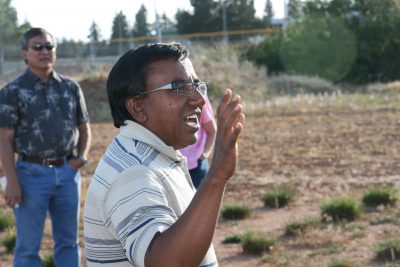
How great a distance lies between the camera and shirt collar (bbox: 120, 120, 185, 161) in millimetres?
2795

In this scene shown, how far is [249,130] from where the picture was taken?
21.5m

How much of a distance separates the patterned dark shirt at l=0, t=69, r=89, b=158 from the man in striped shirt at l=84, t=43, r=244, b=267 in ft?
9.99

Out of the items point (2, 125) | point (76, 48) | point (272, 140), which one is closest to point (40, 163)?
point (2, 125)

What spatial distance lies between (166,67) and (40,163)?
3.28 metres

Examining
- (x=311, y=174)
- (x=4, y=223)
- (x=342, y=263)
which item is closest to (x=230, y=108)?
(x=342, y=263)

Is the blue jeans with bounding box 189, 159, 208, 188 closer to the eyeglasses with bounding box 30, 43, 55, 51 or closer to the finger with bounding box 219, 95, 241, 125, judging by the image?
the eyeglasses with bounding box 30, 43, 55, 51

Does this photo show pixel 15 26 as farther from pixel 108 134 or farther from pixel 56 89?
pixel 56 89

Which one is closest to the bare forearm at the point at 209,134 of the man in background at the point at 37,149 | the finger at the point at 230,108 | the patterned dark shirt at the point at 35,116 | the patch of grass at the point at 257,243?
the man in background at the point at 37,149

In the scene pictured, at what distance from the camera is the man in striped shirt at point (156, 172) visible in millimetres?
2445

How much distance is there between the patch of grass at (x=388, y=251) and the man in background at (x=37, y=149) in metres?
2.82

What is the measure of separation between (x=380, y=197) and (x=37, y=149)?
200 inches

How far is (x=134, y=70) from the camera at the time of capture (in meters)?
2.79

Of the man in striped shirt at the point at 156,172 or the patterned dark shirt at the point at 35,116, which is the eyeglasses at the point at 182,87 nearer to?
the man in striped shirt at the point at 156,172

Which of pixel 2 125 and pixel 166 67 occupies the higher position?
pixel 166 67
